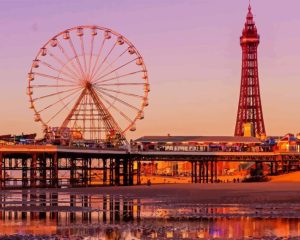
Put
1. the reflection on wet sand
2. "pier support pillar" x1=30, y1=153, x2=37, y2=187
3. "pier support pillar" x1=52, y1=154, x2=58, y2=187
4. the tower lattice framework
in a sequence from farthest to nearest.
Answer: the tower lattice framework, "pier support pillar" x1=52, y1=154, x2=58, y2=187, "pier support pillar" x1=30, y1=153, x2=37, y2=187, the reflection on wet sand

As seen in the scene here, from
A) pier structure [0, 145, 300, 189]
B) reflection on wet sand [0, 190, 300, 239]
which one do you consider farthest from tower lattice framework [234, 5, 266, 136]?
reflection on wet sand [0, 190, 300, 239]

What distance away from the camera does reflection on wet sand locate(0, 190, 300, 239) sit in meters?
26.6

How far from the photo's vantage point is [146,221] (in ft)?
100

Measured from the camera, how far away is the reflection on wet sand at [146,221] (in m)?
26.6

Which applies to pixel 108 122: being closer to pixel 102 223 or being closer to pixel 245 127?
pixel 102 223

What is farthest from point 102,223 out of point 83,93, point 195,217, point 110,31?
point 110,31

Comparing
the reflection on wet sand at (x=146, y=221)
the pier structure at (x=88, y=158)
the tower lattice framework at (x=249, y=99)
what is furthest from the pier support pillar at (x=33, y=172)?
the tower lattice framework at (x=249, y=99)

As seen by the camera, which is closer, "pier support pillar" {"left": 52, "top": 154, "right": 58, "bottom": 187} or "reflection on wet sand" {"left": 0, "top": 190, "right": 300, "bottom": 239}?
"reflection on wet sand" {"left": 0, "top": 190, "right": 300, "bottom": 239}

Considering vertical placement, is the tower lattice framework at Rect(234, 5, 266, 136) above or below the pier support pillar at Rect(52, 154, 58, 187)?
above

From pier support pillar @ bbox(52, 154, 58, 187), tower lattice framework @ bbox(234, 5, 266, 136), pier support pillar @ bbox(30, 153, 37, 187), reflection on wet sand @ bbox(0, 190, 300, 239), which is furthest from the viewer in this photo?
tower lattice framework @ bbox(234, 5, 266, 136)

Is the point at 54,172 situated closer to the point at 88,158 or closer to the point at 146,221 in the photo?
the point at 88,158

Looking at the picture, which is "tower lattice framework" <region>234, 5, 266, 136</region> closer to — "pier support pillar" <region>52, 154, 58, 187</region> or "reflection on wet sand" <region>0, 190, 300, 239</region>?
"pier support pillar" <region>52, 154, 58, 187</region>

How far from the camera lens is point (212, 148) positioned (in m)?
106

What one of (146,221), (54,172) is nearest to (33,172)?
(54,172)
